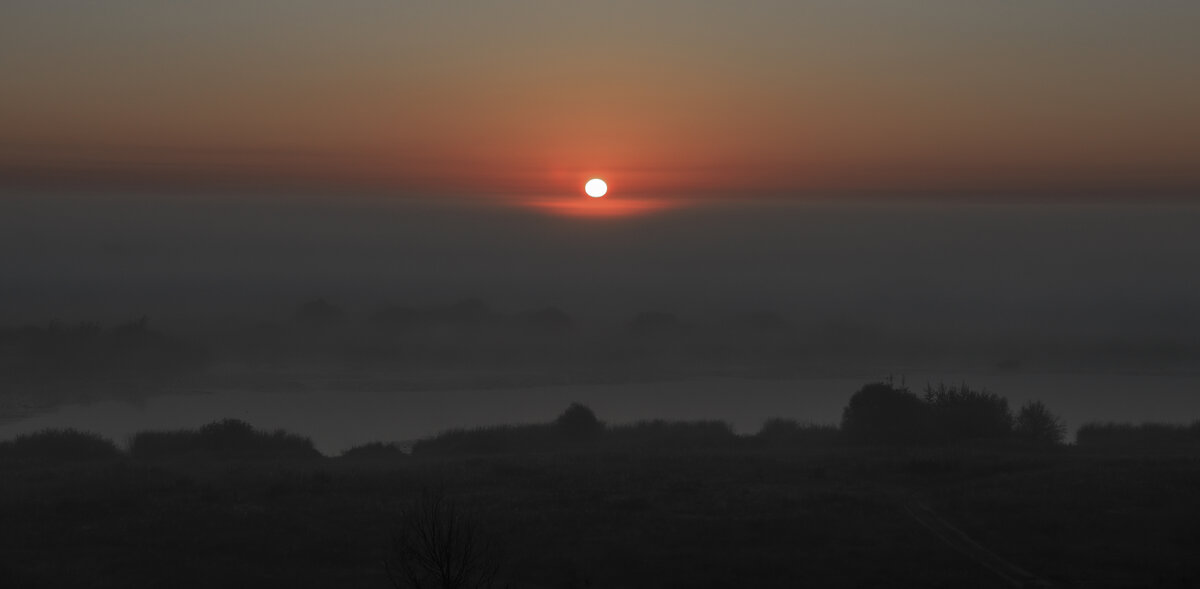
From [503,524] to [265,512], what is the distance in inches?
192

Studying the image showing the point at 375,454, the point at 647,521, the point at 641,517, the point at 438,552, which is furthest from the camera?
the point at 375,454

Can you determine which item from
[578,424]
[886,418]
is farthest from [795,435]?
[578,424]

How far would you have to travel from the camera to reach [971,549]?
62.4 feet

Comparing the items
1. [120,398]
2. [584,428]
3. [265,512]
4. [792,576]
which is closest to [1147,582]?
[792,576]

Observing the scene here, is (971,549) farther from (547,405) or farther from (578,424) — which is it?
(547,405)

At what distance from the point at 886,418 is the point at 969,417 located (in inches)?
102

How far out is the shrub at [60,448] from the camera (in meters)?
33.1

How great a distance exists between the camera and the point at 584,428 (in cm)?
3878

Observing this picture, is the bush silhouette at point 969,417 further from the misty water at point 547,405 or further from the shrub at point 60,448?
the shrub at point 60,448

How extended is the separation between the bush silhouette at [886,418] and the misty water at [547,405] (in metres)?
10.7

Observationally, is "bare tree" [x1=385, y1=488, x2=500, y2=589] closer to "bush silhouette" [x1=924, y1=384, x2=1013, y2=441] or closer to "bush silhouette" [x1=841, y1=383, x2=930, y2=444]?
"bush silhouette" [x1=841, y1=383, x2=930, y2=444]

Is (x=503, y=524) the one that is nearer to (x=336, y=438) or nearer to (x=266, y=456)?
(x=266, y=456)

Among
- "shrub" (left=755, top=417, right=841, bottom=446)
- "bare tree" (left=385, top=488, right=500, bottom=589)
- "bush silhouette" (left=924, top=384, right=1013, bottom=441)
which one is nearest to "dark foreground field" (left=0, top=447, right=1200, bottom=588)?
"bare tree" (left=385, top=488, right=500, bottom=589)

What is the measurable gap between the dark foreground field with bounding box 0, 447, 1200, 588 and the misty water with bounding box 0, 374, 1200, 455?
18.4 m
